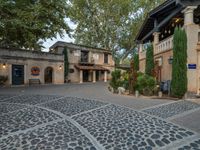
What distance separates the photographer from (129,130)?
5.13 meters

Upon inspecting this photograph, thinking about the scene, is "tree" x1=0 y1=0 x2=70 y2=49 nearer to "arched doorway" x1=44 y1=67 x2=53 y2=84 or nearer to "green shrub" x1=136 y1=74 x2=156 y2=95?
"green shrub" x1=136 y1=74 x2=156 y2=95

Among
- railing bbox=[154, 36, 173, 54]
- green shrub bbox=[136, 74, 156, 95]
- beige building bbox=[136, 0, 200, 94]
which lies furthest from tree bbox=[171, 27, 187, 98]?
railing bbox=[154, 36, 173, 54]

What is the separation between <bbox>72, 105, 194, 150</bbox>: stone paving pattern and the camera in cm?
438

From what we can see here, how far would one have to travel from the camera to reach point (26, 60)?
67.2 feet

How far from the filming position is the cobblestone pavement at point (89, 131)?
433 centimetres

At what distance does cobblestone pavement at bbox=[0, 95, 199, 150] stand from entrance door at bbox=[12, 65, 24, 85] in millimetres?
13791

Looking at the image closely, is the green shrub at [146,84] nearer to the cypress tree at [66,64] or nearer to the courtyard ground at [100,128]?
the courtyard ground at [100,128]

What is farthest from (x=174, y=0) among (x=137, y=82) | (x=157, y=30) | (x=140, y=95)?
(x=140, y=95)

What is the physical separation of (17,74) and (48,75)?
4.20 meters

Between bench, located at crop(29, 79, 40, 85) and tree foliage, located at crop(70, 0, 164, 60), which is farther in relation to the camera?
tree foliage, located at crop(70, 0, 164, 60)

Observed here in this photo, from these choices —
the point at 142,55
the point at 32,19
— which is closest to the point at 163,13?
the point at 142,55

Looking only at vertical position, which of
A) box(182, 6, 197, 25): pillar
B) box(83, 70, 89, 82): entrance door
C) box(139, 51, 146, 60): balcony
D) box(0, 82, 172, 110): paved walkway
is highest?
box(182, 6, 197, 25): pillar

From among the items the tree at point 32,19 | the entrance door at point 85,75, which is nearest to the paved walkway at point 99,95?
the tree at point 32,19

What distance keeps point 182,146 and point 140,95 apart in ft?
23.3
